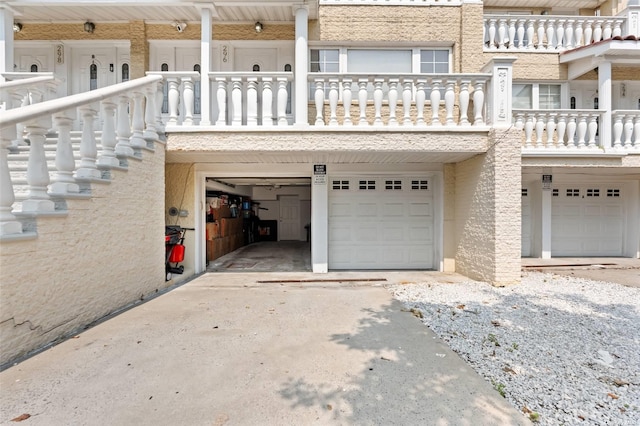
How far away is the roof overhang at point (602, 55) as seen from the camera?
24.0ft

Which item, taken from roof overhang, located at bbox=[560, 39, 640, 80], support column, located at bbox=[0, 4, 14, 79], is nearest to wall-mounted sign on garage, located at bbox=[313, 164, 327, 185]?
support column, located at bbox=[0, 4, 14, 79]

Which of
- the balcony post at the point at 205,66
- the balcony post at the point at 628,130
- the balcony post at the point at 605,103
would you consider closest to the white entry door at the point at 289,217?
the balcony post at the point at 205,66

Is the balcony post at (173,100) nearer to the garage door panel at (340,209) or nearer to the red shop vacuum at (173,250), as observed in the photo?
the red shop vacuum at (173,250)

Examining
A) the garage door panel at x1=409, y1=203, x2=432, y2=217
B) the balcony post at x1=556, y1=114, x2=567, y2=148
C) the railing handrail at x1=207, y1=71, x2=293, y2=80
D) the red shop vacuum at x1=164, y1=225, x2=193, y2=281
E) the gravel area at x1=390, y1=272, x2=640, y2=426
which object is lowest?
the gravel area at x1=390, y1=272, x2=640, y2=426

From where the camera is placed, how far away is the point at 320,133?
563 centimetres

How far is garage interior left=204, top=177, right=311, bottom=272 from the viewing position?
856 cm

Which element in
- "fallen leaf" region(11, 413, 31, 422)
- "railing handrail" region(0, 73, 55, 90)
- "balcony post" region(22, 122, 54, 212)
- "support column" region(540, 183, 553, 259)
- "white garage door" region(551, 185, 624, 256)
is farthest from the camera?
"white garage door" region(551, 185, 624, 256)

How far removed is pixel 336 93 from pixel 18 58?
803 cm

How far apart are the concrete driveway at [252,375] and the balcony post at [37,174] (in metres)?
1.46

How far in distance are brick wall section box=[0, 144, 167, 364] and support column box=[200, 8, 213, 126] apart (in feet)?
3.59

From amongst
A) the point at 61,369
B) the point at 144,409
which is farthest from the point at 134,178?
the point at 144,409

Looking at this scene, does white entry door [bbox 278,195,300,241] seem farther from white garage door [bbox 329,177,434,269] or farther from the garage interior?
white garage door [bbox 329,177,434,269]

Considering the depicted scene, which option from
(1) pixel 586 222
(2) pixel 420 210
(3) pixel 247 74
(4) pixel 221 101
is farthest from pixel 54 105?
(1) pixel 586 222

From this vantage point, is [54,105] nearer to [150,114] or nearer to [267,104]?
[150,114]
